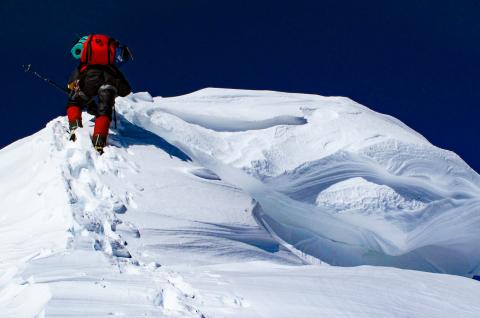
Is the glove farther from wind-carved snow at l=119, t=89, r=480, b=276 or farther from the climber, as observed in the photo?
wind-carved snow at l=119, t=89, r=480, b=276

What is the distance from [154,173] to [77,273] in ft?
13.7

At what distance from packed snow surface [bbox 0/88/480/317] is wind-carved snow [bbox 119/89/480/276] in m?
0.02

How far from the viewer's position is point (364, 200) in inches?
372

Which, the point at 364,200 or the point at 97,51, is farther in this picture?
the point at 364,200

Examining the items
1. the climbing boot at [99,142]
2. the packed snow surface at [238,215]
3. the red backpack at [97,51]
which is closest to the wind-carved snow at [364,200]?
the packed snow surface at [238,215]

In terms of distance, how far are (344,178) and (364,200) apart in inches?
22.2

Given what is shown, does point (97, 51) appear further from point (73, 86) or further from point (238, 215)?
point (238, 215)

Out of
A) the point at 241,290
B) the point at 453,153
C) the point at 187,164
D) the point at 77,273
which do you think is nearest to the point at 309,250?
the point at 187,164

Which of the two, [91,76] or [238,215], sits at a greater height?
[91,76]

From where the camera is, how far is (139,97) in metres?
11.5

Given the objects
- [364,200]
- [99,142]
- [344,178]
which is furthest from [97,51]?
[364,200]

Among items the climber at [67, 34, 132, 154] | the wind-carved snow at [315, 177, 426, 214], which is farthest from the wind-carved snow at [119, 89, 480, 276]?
the climber at [67, 34, 132, 154]

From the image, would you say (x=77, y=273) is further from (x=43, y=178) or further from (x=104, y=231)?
(x=43, y=178)

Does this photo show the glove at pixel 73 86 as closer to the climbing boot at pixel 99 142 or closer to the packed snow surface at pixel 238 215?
the packed snow surface at pixel 238 215
